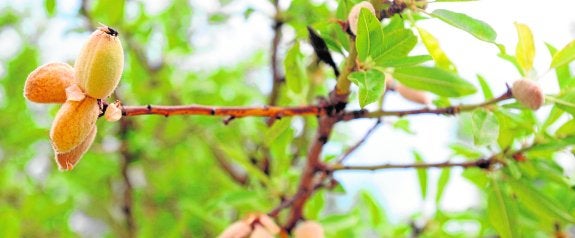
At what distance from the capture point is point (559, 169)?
2.19 feet

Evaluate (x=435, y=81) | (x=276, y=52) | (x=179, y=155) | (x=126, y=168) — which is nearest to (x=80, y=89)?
(x=435, y=81)

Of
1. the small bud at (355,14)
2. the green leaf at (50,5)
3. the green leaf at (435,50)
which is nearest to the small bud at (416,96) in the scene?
the green leaf at (435,50)

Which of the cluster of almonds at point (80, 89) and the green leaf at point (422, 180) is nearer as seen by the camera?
the cluster of almonds at point (80, 89)

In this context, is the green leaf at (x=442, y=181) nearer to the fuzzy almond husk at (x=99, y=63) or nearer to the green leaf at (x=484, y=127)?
the green leaf at (x=484, y=127)

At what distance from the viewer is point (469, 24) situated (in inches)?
21.8

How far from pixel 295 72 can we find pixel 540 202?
0.94 ft

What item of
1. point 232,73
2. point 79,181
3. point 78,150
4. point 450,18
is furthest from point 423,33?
point 79,181

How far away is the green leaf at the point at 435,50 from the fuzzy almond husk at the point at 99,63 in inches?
11.1

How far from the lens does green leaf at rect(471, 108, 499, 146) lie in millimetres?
569

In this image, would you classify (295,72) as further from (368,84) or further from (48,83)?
(48,83)

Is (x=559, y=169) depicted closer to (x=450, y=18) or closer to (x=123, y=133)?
(x=450, y=18)

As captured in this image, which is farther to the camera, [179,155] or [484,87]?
[179,155]

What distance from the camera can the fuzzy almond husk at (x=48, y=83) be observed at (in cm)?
46

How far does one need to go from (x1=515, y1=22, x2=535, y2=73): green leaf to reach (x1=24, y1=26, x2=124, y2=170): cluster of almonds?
37 cm
